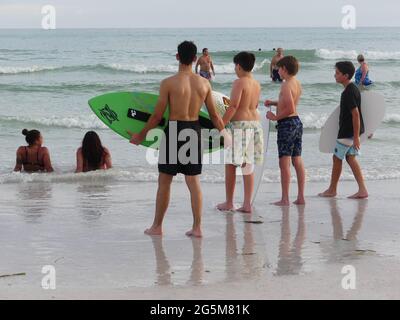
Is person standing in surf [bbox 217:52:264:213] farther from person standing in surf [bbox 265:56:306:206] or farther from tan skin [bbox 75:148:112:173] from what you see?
tan skin [bbox 75:148:112:173]

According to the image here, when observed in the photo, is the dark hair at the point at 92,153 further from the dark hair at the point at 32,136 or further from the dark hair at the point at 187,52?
the dark hair at the point at 187,52

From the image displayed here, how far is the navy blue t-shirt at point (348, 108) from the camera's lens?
25.9 ft

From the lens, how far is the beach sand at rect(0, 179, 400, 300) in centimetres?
495

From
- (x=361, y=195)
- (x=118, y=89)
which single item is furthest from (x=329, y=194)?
(x=118, y=89)

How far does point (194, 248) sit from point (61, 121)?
10013mm

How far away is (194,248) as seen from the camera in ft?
19.9

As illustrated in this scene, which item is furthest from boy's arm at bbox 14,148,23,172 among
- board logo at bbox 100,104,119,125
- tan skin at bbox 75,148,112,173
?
board logo at bbox 100,104,119,125

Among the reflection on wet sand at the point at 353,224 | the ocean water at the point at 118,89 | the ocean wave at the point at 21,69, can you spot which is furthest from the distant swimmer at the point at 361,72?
the ocean wave at the point at 21,69

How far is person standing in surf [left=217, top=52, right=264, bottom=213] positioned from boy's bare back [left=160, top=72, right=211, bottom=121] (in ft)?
2.94

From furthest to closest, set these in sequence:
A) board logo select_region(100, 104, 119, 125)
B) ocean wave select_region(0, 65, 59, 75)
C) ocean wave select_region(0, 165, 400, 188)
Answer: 1. ocean wave select_region(0, 65, 59, 75)
2. ocean wave select_region(0, 165, 400, 188)
3. board logo select_region(100, 104, 119, 125)

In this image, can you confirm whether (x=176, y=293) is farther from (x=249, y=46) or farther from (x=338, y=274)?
(x=249, y=46)

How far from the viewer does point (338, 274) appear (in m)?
5.29

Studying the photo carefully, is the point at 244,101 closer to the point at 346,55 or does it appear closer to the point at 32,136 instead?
the point at 32,136

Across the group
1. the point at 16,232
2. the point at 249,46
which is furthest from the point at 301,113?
the point at 249,46
